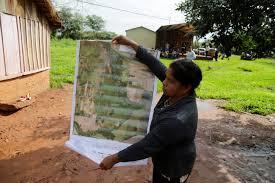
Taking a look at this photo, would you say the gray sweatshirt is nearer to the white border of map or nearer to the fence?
the white border of map

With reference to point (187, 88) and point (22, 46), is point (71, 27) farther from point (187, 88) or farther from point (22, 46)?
point (187, 88)

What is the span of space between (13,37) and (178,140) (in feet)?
22.3

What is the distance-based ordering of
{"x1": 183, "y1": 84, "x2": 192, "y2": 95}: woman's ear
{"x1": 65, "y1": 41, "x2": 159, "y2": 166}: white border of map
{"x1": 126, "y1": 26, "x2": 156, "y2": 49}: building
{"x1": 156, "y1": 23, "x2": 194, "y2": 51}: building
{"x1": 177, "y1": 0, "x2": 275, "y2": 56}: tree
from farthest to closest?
{"x1": 126, "y1": 26, "x2": 156, "y2": 49}: building
{"x1": 156, "y1": 23, "x2": 194, "y2": 51}: building
{"x1": 177, "y1": 0, "x2": 275, "y2": 56}: tree
{"x1": 65, "y1": 41, "x2": 159, "y2": 166}: white border of map
{"x1": 183, "y1": 84, "x2": 192, "y2": 95}: woman's ear

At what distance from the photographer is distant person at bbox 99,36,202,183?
1.99 m

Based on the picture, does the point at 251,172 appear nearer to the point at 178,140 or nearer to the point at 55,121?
the point at 178,140

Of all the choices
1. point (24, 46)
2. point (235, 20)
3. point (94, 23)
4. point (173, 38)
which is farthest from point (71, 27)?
point (235, 20)

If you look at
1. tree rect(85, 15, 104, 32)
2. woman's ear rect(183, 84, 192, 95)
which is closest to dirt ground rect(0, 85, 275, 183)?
woman's ear rect(183, 84, 192, 95)

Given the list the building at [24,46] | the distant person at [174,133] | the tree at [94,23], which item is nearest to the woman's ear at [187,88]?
the distant person at [174,133]

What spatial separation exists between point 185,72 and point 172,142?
0.49m

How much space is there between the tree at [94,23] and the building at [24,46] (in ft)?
138

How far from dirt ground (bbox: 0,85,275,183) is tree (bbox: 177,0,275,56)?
219cm

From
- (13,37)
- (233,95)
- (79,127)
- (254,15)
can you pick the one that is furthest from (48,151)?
(233,95)

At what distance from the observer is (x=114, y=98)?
2664mm

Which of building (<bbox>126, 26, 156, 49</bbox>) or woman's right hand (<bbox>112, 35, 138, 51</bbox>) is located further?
building (<bbox>126, 26, 156, 49</bbox>)
